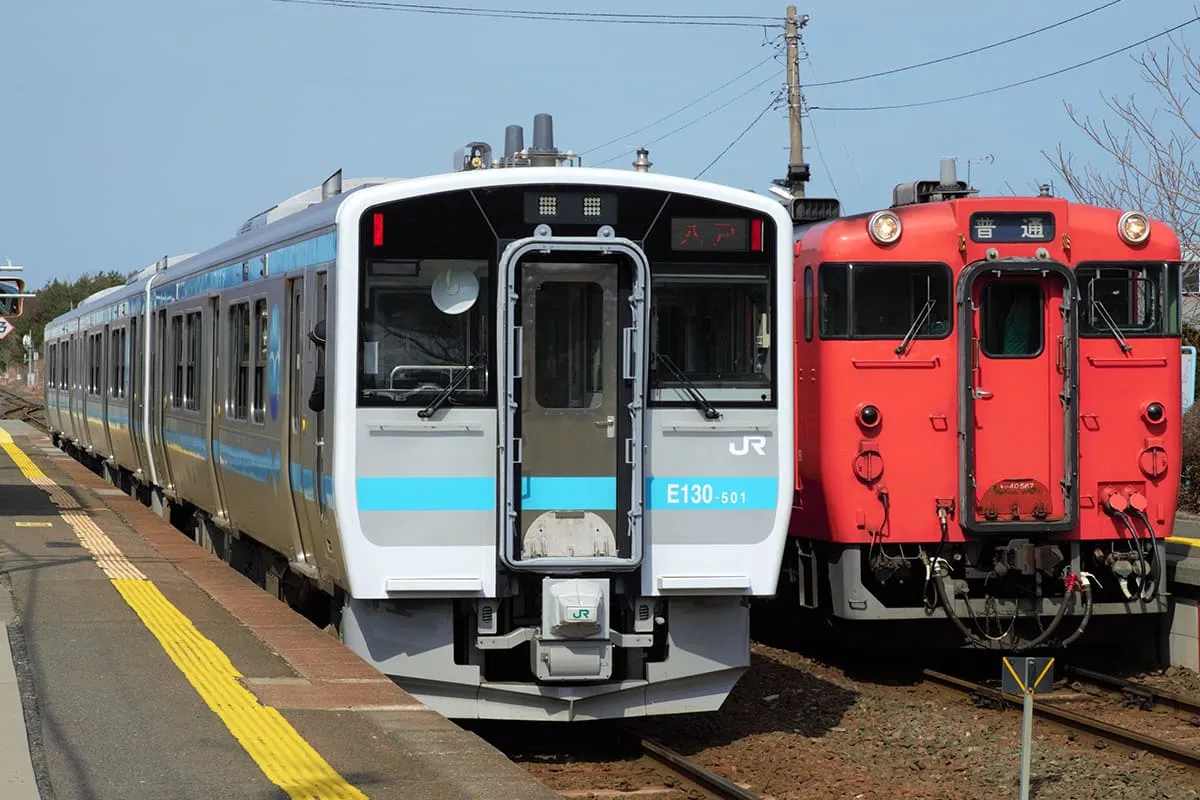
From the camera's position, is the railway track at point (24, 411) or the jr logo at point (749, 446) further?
the railway track at point (24, 411)

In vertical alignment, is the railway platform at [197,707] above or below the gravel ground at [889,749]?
above

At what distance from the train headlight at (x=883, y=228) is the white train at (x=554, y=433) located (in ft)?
8.45

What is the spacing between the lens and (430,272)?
28.7ft

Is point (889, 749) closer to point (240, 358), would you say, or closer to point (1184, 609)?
point (1184, 609)

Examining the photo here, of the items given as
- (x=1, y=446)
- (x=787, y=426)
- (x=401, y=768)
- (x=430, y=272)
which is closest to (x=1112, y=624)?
(x=787, y=426)

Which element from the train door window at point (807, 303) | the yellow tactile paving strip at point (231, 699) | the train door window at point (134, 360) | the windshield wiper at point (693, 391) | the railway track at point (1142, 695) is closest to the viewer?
the yellow tactile paving strip at point (231, 699)

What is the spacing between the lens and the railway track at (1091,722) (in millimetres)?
9352

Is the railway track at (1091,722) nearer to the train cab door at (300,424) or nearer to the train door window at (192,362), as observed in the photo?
the train cab door at (300,424)

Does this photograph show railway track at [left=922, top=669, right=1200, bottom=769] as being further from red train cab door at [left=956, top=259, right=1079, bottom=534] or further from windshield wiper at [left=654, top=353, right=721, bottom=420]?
windshield wiper at [left=654, top=353, right=721, bottom=420]

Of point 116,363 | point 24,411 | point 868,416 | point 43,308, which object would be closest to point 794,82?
point 116,363

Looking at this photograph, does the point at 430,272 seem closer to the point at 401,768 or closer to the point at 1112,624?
the point at 401,768

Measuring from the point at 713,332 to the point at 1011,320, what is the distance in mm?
3368

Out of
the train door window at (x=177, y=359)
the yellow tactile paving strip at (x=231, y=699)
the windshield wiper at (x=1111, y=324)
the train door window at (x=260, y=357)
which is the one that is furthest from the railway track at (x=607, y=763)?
the train door window at (x=177, y=359)

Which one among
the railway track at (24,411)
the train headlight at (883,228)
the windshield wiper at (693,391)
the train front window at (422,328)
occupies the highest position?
the train headlight at (883,228)
